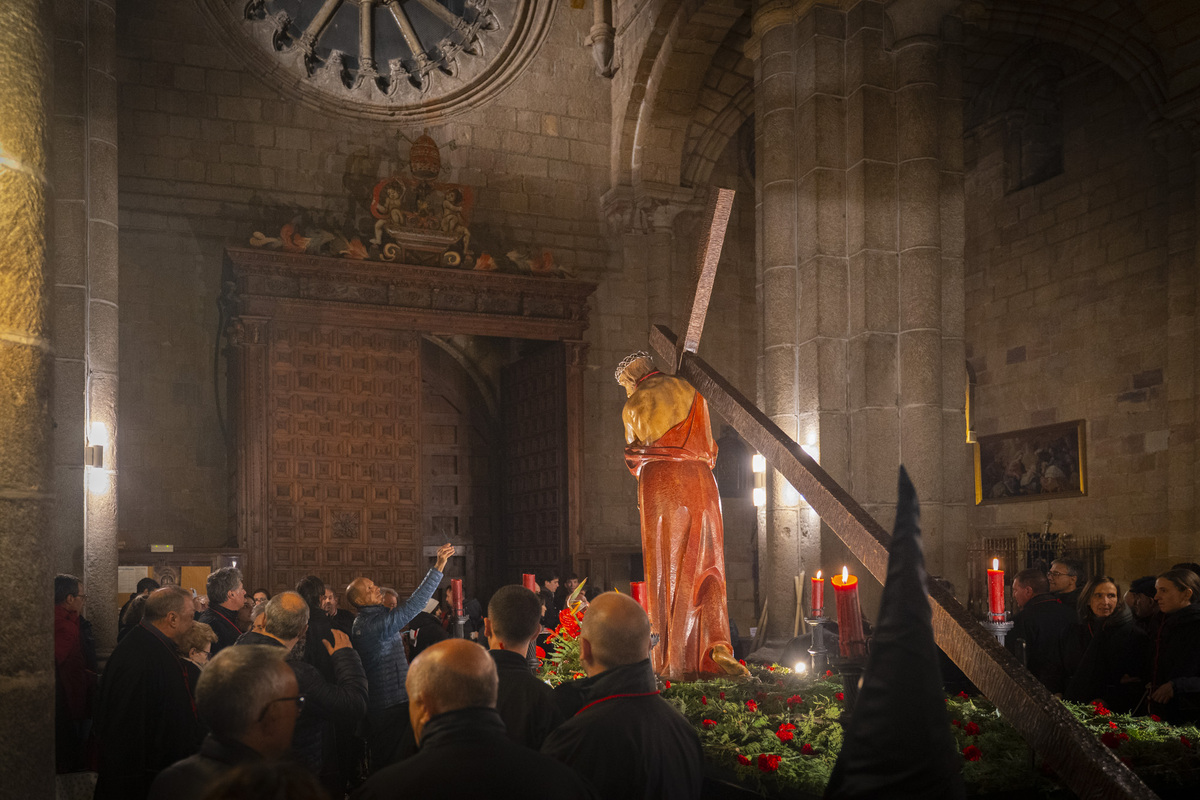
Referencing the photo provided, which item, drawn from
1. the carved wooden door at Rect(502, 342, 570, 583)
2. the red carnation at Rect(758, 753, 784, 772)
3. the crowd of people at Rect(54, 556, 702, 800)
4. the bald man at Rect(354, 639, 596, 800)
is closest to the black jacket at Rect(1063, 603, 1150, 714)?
the red carnation at Rect(758, 753, 784, 772)

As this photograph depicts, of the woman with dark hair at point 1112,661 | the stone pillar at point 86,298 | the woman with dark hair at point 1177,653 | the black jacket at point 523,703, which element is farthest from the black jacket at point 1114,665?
the stone pillar at point 86,298

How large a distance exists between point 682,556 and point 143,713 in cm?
296

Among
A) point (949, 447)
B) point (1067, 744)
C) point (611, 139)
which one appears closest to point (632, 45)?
point (611, 139)

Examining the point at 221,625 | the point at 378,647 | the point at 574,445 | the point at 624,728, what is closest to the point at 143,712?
the point at 378,647

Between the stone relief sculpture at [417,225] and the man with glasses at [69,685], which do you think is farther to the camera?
the stone relief sculpture at [417,225]

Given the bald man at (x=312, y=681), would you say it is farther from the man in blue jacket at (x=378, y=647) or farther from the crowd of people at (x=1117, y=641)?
the crowd of people at (x=1117, y=641)

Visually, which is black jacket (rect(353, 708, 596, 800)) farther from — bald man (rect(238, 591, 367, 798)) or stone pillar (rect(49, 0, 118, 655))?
stone pillar (rect(49, 0, 118, 655))

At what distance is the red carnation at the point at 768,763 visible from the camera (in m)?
4.04

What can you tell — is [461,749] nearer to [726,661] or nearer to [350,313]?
[726,661]

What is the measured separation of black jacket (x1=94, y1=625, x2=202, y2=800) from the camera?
12.6 feet

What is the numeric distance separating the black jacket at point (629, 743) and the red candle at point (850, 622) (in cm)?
90

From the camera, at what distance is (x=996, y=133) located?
16.0 m

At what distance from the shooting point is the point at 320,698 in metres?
4.17

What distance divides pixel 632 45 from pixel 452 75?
99.7 inches
